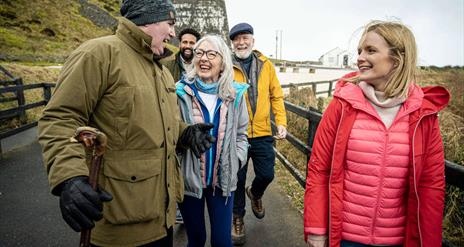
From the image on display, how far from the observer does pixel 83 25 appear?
26781 millimetres

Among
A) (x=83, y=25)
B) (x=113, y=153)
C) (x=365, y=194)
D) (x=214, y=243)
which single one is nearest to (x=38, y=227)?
(x=214, y=243)

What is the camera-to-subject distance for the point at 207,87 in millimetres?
2514

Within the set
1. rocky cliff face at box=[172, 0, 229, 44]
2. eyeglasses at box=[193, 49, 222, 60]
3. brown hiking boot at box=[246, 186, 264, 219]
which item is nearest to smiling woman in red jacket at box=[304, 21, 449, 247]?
eyeglasses at box=[193, 49, 222, 60]

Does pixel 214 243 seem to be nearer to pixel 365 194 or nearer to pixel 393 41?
pixel 365 194

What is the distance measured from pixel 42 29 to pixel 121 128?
2675cm

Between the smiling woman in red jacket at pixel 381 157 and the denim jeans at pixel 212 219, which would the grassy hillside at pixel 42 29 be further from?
the smiling woman in red jacket at pixel 381 157

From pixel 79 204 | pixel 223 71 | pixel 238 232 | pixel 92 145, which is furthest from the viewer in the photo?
pixel 238 232

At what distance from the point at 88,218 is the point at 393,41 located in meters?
1.80

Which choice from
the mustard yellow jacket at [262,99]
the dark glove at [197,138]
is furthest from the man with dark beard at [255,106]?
the dark glove at [197,138]

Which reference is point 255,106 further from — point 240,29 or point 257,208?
point 257,208

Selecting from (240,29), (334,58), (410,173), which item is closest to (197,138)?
(410,173)

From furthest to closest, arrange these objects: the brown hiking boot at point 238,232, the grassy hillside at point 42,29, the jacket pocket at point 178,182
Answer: the grassy hillside at point 42,29 < the brown hiking boot at point 238,232 < the jacket pocket at point 178,182

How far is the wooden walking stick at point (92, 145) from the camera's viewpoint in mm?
1403

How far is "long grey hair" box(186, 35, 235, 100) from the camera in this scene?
2.52 m
